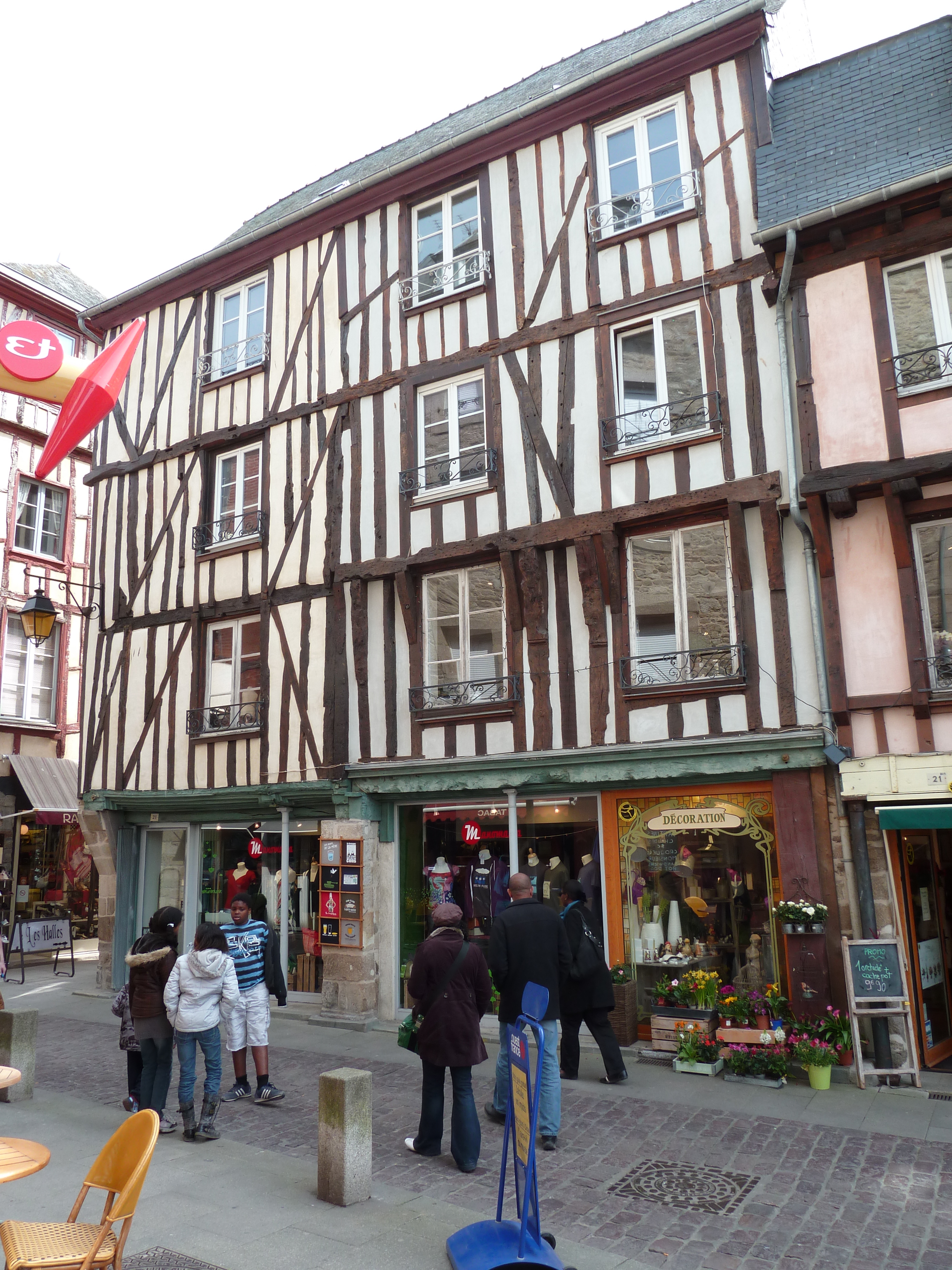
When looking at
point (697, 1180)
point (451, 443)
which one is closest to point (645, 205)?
point (451, 443)

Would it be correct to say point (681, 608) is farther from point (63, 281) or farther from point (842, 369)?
point (63, 281)

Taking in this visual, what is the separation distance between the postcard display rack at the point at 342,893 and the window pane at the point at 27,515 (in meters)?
11.5

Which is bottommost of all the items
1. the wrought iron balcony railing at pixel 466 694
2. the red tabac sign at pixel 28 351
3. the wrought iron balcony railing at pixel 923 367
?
the wrought iron balcony railing at pixel 466 694

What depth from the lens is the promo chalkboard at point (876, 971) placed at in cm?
751

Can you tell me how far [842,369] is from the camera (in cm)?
862

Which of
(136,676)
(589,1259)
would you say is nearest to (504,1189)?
(589,1259)

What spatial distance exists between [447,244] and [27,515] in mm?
11605

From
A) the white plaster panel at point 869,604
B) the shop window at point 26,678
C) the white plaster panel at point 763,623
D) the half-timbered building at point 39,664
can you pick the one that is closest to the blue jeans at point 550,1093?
the white plaster panel at point 763,623

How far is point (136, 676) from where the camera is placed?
44.2 ft

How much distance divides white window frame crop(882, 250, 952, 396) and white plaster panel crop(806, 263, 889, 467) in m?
0.20

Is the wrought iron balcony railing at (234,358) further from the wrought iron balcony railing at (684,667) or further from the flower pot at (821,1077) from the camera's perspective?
the flower pot at (821,1077)

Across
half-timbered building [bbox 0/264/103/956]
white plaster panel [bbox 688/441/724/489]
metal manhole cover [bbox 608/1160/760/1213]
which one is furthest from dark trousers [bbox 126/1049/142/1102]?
half-timbered building [bbox 0/264/103/956]

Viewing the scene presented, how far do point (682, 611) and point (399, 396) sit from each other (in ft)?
14.9

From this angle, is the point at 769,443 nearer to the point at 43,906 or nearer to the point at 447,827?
the point at 447,827
